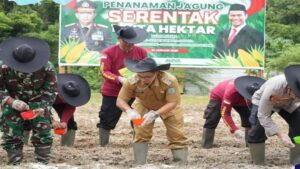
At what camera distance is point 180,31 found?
11844 mm

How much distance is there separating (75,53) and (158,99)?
6.23 m

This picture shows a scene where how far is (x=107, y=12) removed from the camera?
38.4 feet

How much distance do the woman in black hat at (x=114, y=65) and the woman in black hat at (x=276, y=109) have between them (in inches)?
61.3

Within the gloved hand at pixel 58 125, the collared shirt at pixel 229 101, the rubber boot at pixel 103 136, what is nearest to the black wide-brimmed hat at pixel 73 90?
the gloved hand at pixel 58 125

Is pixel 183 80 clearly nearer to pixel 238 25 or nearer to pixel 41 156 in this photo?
pixel 238 25

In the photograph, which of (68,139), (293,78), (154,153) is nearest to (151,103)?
Result: (154,153)

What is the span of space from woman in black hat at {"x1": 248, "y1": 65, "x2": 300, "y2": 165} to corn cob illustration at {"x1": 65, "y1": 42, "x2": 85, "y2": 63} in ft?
20.4

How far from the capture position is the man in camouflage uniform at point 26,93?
524 centimetres

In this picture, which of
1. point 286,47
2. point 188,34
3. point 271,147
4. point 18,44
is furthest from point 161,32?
point 286,47

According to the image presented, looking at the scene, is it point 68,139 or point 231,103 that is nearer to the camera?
point 231,103

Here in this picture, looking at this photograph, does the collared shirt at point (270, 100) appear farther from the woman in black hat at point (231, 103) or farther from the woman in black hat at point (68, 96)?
the woman in black hat at point (68, 96)

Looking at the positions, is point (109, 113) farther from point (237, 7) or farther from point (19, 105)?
point (237, 7)

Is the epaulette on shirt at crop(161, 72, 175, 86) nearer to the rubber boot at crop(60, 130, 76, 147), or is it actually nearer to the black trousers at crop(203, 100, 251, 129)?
the black trousers at crop(203, 100, 251, 129)

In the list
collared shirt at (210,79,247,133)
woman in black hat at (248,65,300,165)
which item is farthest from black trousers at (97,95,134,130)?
woman in black hat at (248,65,300,165)
